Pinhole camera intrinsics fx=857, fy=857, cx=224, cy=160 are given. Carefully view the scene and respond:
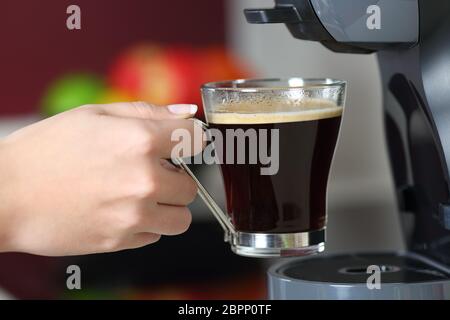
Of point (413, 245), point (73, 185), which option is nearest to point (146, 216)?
point (73, 185)

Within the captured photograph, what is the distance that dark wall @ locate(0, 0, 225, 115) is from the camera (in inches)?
82.7

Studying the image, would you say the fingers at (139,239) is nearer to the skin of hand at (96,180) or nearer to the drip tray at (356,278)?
the skin of hand at (96,180)

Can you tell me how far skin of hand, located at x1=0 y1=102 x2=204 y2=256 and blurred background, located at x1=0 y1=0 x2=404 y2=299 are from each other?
2.92 ft

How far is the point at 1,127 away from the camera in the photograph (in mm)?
2096

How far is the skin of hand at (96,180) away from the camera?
753 millimetres

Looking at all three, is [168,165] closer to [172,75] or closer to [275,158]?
[275,158]

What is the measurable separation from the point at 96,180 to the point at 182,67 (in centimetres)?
98

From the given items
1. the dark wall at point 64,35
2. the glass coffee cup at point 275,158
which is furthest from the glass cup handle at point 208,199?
the dark wall at point 64,35

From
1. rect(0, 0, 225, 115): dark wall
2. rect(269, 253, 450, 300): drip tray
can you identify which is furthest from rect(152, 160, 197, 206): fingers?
rect(0, 0, 225, 115): dark wall

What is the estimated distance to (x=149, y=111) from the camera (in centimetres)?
78

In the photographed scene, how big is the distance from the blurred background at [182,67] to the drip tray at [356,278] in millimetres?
827
